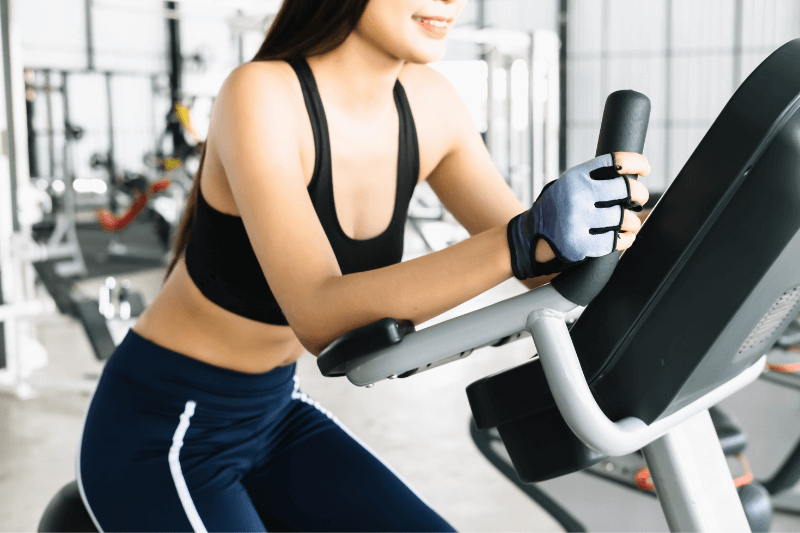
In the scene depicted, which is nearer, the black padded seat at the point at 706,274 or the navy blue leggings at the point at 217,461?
the black padded seat at the point at 706,274

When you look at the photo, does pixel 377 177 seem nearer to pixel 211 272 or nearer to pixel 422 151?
pixel 422 151

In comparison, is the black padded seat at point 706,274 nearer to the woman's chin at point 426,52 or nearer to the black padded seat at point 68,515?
the woman's chin at point 426,52

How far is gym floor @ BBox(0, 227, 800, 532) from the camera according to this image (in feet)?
7.14

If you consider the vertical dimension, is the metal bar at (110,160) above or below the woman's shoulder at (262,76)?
below

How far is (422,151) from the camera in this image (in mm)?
1032

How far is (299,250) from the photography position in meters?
0.73

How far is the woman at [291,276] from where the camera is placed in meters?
0.74

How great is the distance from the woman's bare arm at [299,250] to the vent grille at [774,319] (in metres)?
0.20

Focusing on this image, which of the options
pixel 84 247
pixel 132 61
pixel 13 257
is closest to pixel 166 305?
pixel 13 257

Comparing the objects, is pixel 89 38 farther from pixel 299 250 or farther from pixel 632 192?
pixel 632 192

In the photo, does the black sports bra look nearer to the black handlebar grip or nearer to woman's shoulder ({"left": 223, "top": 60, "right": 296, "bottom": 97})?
woman's shoulder ({"left": 223, "top": 60, "right": 296, "bottom": 97})

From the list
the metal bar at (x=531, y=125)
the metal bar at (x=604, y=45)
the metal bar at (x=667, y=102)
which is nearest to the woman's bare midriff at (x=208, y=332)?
the metal bar at (x=531, y=125)

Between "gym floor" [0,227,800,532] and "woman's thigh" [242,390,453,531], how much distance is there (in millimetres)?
1185

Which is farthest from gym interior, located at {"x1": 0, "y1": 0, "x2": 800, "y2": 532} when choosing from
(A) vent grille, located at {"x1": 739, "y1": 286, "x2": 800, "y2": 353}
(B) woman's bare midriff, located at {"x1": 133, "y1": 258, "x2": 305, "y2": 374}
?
(B) woman's bare midriff, located at {"x1": 133, "y1": 258, "x2": 305, "y2": 374}
